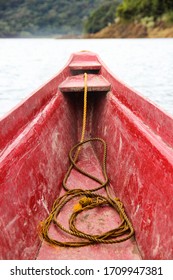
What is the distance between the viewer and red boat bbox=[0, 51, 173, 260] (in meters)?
1.95

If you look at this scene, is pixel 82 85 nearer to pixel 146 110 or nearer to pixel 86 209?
pixel 146 110

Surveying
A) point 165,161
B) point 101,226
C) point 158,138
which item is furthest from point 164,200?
point 101,226

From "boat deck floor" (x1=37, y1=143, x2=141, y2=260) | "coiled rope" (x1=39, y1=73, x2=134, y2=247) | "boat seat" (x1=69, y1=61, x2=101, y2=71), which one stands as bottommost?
"boat deck floor" (x1=37, y1=143, x2=141, y2=260)

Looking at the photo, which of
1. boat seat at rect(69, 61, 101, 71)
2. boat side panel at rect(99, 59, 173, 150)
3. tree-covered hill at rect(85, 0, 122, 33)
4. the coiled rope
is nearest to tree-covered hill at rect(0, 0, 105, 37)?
tree-covered hill at rect(85, 0, 122, 33)

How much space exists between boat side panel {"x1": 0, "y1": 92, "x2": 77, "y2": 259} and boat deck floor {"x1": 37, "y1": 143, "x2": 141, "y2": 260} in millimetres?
120

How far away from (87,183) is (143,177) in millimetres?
964

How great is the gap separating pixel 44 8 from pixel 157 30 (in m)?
74.0

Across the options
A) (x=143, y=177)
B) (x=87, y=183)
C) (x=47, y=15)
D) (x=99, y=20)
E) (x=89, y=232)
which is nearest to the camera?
(x=143, y=177)

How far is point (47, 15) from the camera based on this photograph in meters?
116

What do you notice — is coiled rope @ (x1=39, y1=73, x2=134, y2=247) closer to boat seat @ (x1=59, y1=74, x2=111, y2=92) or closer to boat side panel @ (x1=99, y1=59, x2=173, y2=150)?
boat side panel @ (x1=99, y1=59, x2=173, y2=150)

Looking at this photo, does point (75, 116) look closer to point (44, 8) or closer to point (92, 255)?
point (92, 255)

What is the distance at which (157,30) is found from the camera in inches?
2101

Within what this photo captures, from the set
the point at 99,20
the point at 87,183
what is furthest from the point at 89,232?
the point at 99,20
